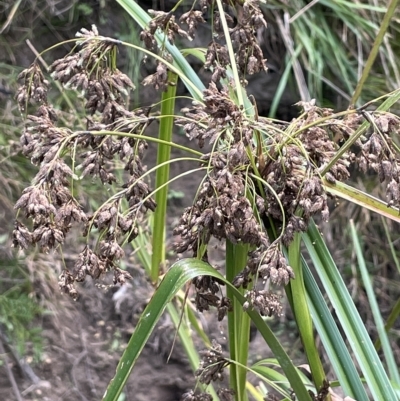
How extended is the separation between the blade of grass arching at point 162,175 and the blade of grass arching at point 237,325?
142 mm

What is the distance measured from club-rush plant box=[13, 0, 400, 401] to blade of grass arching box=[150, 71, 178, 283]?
0.41ft

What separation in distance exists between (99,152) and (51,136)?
0.15 feet

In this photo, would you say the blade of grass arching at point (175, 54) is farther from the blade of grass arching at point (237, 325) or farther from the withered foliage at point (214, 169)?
the blade of grass arching at point (237, 325)

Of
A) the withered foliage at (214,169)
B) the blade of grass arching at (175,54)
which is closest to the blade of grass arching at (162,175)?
the blade of grass arching at (175,54)

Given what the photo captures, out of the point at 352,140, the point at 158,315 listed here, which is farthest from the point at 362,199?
the point at 158,315

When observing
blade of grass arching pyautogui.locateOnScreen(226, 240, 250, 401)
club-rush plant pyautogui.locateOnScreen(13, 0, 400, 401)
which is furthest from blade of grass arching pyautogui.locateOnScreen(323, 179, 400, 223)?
blade of grass arching pyautogui.locateOnScreen(226, 240, 250, 401)

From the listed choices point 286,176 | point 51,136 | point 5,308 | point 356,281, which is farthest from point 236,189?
point 356,281

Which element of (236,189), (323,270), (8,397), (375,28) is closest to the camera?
(236,189)

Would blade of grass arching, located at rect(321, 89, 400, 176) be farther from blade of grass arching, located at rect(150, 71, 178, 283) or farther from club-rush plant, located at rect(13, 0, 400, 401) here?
blade of grass arching, located at rect(150, 71, 178, 283)

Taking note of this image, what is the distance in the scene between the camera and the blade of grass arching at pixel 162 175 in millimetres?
703

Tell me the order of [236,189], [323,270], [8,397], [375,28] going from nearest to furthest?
[236,189], [323,270], [8,397], [375,28]

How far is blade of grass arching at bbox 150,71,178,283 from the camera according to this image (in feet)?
2.31

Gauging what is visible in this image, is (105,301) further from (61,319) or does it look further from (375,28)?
(375,28)

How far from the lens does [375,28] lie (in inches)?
60.0
